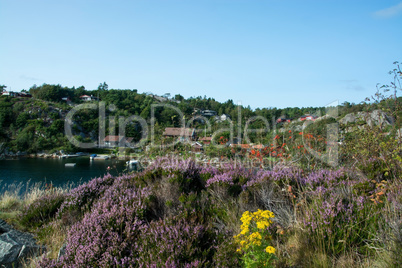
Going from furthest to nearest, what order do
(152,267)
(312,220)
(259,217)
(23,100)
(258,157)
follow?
(23,100), (258,157), (312,220), (259,217), (152,267)

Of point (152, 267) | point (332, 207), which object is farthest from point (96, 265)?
point (332, 207)

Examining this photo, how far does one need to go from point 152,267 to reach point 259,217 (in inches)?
33.5

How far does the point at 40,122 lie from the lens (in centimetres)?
5741

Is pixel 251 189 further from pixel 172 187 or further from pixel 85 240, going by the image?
pixel 85 240

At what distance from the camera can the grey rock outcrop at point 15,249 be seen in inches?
121

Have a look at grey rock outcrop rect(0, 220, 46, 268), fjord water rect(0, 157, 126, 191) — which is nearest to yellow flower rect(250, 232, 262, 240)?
grey rock outcrop rect(0, 220, 46, 268)

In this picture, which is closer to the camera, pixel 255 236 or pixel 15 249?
pixel 255 236

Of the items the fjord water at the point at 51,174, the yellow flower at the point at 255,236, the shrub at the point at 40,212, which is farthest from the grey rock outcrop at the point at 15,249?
the fjord water at the point at 51,174

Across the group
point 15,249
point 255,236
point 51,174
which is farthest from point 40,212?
point 51,174

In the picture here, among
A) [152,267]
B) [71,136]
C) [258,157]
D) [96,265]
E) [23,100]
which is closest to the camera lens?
[152,267]

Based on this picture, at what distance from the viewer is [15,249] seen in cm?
315

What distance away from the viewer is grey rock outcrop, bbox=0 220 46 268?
121 inches

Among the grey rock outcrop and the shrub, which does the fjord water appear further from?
the grey rock outcrop

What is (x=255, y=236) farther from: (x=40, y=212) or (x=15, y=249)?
(x=40, y=212)
